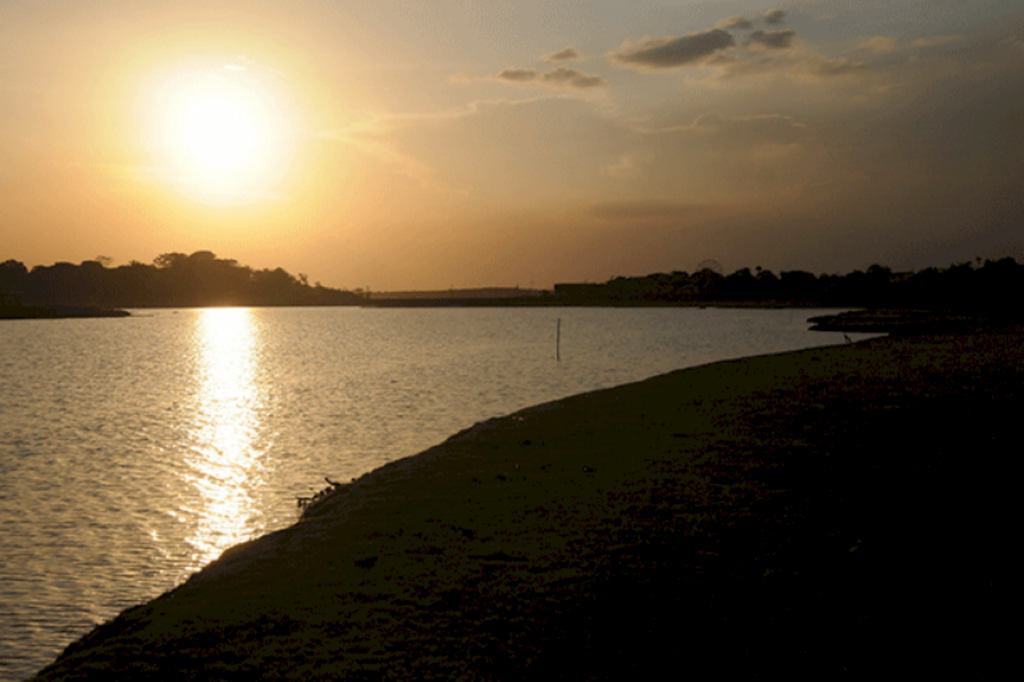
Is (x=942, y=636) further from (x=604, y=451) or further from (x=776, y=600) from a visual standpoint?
(x=604, y=451)

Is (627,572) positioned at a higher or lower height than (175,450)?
higher

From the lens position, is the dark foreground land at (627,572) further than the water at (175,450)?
No

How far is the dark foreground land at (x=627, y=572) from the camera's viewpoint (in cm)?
725

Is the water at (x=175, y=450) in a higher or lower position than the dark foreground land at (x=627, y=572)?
lower

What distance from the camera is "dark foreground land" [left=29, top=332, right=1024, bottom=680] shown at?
7.25m

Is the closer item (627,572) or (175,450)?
(627,572)

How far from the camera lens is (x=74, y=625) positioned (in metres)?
10.9

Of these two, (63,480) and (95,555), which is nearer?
(95,555)

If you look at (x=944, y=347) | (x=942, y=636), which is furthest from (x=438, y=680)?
(x=944, y=347)

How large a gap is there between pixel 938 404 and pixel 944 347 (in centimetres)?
2858

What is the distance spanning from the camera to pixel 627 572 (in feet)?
31.0

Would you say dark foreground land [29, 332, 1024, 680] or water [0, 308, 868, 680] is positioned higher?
dark foreground land [29, 332, 1024, 680]

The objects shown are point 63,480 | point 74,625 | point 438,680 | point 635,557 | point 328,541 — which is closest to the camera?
point 438,680

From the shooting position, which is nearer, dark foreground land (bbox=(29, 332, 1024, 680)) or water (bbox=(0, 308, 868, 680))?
dark foreground land (bbox=(29, 332, 1024, 680))
